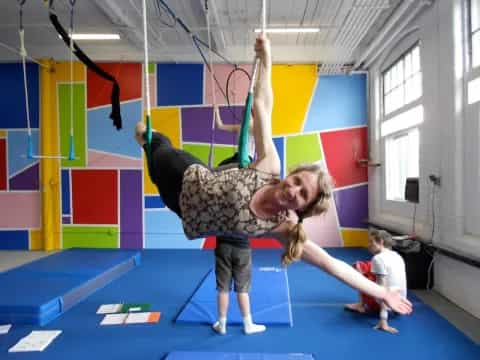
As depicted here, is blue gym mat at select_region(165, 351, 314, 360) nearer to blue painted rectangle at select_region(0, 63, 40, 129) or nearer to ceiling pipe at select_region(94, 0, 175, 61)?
ceiling pipe at select_region(94, 0, 175, 61)

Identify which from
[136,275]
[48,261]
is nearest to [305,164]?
[136,275]

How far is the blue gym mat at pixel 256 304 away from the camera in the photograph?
9.98 feet

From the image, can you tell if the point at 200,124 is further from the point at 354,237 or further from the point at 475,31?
the point at 475,31

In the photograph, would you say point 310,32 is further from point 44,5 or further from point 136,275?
point 136,275

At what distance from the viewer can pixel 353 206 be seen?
6242 mm

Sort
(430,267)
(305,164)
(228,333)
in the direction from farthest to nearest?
(430,267) → (228,333) → (305,164)

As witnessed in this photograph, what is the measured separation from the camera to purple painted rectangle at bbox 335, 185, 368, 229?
623 centimetres

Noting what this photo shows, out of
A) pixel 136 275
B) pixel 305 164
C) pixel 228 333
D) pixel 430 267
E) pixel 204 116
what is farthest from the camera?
pixel 204 116

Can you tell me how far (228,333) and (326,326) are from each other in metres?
0.76

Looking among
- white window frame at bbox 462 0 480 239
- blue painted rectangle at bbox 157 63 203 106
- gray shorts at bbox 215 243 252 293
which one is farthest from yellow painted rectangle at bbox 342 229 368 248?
gray shorts at bbox 215 243 252 293

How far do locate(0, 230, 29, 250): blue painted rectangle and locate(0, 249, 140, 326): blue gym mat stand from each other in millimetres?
1337

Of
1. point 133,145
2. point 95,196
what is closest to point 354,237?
point 133,145

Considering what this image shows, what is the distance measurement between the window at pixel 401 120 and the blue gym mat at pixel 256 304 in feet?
7.68

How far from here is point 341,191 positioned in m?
6.25
